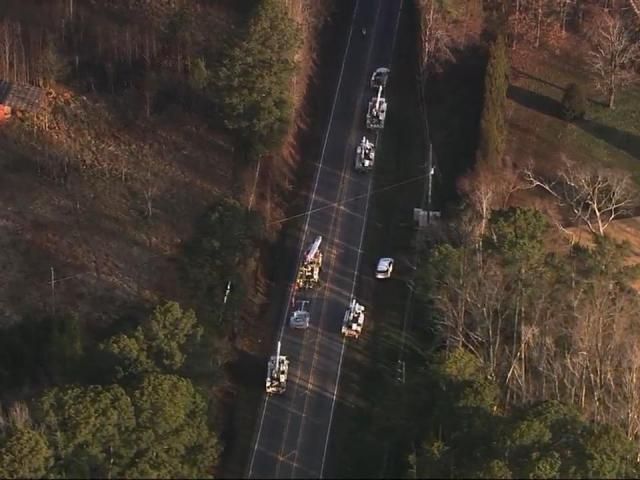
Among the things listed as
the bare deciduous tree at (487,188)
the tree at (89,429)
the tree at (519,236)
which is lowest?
the tree at (89,429)

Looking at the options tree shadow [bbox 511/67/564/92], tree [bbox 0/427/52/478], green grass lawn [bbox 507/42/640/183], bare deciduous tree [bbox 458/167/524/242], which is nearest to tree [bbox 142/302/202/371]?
tree [bbox 0/427/52/478]

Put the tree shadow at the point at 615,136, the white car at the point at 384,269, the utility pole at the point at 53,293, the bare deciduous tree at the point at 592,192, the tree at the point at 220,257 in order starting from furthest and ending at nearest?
1. the tree shadow at the point at 615,136
2. the white car at the point at 384,269
3. the bare deciduous tree at the point at 592,192
4. the utility pole at the point at 53,293
5. the tree at the point at 220,257

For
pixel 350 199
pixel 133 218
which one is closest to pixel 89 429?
pixel 133 218

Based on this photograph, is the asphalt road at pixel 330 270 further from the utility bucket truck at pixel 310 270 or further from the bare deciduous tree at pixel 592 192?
the bare deciduous tree at pixel 592 192

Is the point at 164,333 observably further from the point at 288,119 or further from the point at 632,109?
the point at 632,109

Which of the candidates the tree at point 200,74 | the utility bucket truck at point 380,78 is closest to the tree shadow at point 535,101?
the utility bucket truck at point 380,78

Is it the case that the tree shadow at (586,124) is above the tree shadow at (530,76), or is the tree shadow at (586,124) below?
below

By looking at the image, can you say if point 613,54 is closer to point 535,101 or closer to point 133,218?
point 535,101
